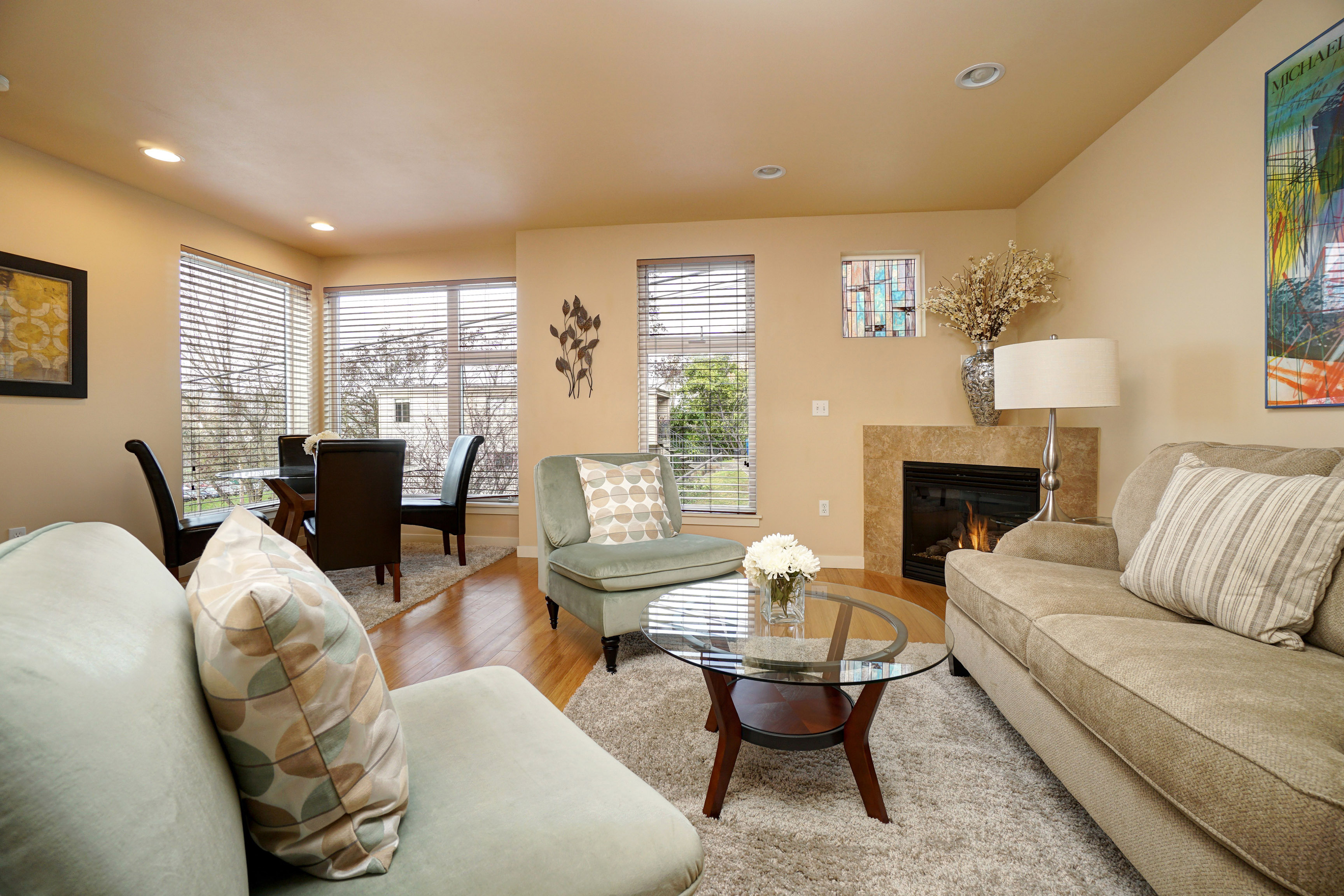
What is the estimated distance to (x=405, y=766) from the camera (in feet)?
2.80

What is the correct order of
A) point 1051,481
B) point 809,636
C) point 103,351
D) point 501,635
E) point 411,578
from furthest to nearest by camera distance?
1. point 411,578
2. point 103,351
3. point 501,635
4. point 1051,481
5. point 809,636

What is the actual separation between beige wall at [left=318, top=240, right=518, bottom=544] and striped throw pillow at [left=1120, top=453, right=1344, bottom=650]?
13.8ft

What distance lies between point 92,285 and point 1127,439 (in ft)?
18.7

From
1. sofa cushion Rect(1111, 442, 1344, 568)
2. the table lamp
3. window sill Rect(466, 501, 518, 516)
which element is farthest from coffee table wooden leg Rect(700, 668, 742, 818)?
window sill Rect(466, 501, 518, 516)

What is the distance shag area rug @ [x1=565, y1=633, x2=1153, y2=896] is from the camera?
132 cm

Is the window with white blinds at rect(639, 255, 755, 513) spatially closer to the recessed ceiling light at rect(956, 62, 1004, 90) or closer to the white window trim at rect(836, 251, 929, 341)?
the white window trim at rect(836, 251, 929, 341)

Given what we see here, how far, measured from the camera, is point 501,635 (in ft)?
9.55

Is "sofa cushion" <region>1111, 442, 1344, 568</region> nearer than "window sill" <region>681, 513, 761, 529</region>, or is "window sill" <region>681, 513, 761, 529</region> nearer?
"sofa cushion" <region>1111, 442, 1344, 568</region>

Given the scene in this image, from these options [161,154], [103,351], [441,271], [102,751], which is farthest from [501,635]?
[441,271]

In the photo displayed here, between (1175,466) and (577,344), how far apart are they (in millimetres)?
3535

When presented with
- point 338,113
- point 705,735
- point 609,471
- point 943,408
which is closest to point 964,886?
point 705,735

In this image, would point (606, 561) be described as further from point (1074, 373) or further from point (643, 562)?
point (1074, 373)

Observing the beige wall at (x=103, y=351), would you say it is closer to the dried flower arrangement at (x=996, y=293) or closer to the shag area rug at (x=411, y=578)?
the shag area rug at (x=411, y=578)

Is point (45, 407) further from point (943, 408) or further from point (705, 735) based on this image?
point (943, 408)
